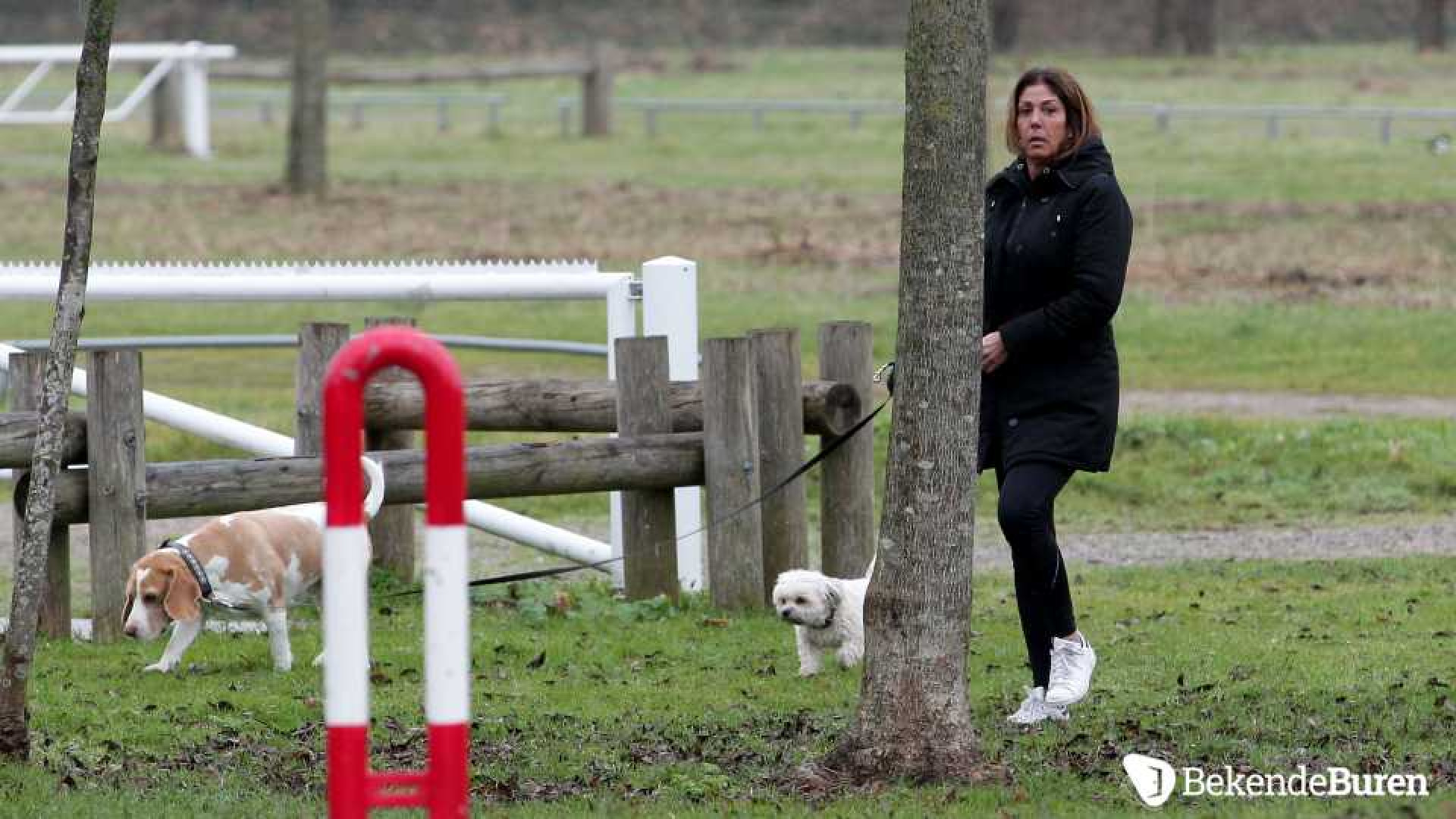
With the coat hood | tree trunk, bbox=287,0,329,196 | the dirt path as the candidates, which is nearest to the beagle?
the coat hood

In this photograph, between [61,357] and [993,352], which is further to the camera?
[993,352]

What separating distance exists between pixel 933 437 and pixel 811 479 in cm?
720

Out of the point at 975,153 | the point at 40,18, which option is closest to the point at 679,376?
the point at 975,153

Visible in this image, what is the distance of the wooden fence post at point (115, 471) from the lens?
9055mm

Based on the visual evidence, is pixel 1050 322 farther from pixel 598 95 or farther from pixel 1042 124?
pixel 598 95

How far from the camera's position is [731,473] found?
9.80 meters

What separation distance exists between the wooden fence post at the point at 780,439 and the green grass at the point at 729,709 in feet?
1.52

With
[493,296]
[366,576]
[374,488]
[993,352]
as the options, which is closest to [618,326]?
[493,296]

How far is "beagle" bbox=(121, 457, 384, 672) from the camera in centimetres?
847

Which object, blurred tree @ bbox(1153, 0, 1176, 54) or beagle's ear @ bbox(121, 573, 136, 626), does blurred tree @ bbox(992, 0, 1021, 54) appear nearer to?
blurred tree @ bbox(1153, 0, 1176, 54)

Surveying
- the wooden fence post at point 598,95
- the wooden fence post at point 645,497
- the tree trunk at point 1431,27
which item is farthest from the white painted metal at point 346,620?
the tree trunk at point 1431,27

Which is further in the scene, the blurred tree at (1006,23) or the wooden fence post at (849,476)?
the blurred tree at (1006,23)

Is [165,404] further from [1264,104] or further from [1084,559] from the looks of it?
[1264,104]

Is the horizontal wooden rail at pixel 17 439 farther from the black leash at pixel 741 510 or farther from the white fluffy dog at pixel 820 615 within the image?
the white fluffy dog at pixel 820 615
